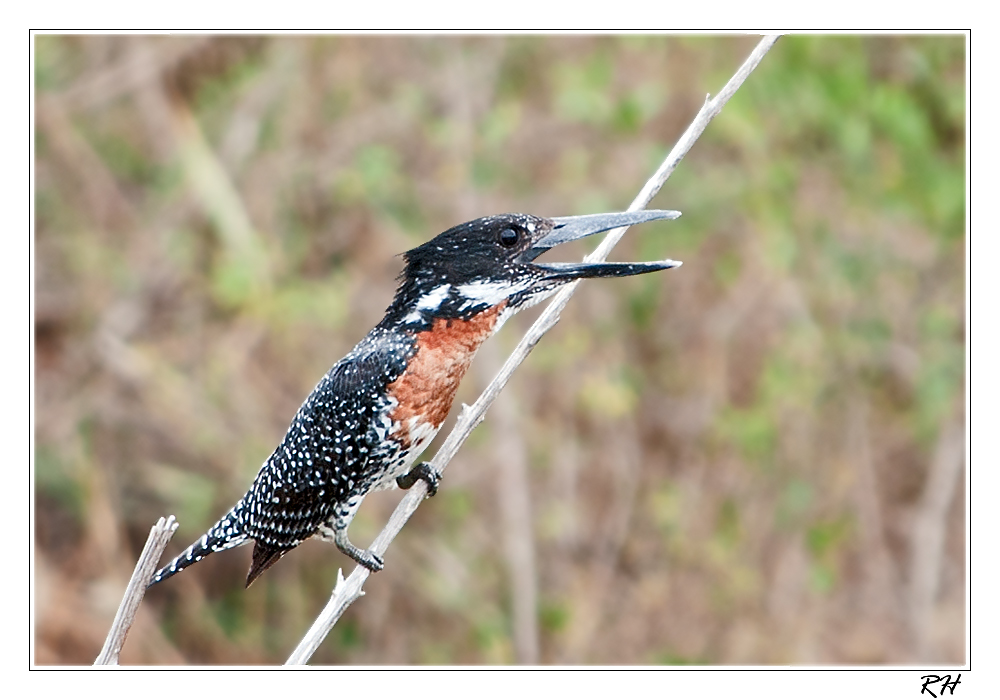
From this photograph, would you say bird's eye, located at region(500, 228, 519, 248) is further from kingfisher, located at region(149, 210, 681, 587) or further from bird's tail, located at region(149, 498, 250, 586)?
bird's tail, located at region(149, 498, 250, 586)

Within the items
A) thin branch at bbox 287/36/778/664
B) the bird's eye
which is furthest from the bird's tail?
the bird's eye

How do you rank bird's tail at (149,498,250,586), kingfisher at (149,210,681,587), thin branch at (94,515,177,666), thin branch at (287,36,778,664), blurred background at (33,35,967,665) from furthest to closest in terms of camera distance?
blurred background at (33,35,967,665)
bird's tail at (149,498,250,586)
kingfisher at (149,210,681,587)
thin branch at (287,36,778,664)
thin branch at (94,515,177,666)

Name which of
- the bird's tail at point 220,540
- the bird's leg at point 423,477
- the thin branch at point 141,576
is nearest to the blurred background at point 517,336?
the bird's tail at point 220,540

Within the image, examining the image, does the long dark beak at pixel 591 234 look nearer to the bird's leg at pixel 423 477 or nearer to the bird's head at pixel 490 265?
the bird's head at pixel 490 265

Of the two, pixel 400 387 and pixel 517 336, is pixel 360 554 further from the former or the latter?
pixel 517 336

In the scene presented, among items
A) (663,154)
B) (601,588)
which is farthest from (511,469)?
(663,154)

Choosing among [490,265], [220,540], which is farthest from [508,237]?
[220,540]
